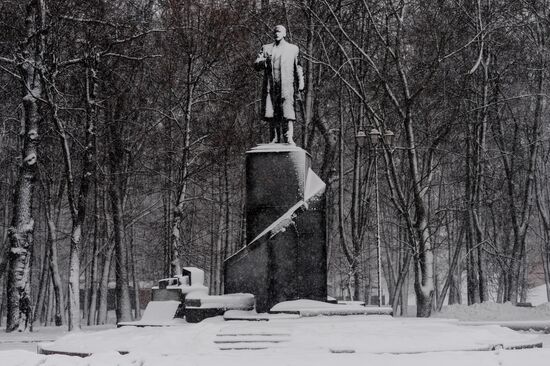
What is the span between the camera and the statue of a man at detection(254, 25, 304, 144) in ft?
41.2

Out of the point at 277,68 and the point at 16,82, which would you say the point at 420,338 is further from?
the point at 16,82

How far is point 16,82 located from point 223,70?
708 cm

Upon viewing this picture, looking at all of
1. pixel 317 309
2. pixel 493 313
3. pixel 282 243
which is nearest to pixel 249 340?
pixel 317 309

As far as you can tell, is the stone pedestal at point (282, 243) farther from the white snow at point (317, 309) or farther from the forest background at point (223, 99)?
the forest background at point (223, 99)

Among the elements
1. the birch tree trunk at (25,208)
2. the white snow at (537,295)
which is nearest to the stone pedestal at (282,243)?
the birch tree trunk at (25,208)

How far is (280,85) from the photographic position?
12617 mm

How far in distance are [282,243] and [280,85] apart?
3062mm

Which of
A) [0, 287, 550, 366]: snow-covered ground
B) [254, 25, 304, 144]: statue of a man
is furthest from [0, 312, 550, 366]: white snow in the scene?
[254, 25, 304, 144]: statue of a man

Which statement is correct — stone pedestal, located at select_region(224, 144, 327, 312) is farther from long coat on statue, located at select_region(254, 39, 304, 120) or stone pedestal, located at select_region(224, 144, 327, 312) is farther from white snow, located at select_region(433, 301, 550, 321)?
white snow, located at select_region(433, 301, 550, 321)

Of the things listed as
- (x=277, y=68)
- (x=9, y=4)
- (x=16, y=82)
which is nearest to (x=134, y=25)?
(x=9, y=4)

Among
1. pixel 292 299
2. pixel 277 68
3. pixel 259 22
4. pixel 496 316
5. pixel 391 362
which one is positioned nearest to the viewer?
pixel 391 362

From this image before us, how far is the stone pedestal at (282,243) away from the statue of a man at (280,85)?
2.62ft

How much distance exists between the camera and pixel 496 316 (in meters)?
18.6

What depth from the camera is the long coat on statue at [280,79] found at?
1258 centimetres
